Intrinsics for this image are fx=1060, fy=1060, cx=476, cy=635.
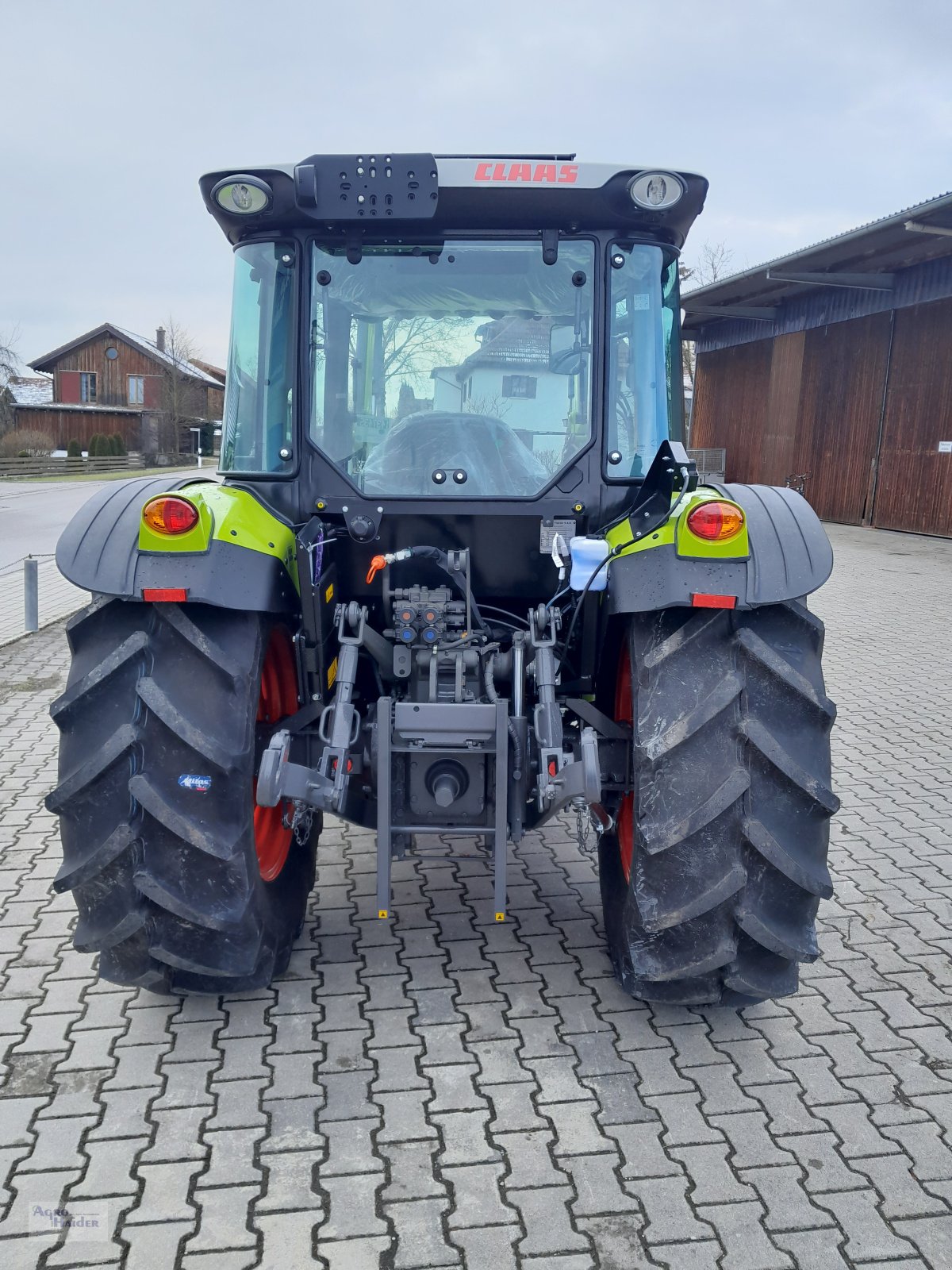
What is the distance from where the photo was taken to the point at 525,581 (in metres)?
3.66

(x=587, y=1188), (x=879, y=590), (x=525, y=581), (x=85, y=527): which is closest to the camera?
(x=587, y=1188)

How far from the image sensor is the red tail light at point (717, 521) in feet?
9.80

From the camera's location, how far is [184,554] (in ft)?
9.91

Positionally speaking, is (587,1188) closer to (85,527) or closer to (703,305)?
(85,527)

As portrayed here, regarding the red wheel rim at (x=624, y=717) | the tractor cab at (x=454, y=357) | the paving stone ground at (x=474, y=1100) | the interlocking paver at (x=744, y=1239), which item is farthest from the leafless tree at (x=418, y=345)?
the interlocking paver at (x=744, y=1239)

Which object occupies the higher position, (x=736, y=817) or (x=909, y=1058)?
(x=736, y=817)

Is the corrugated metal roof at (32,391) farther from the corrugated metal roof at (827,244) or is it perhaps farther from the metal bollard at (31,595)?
the metal bollard at (31,595)

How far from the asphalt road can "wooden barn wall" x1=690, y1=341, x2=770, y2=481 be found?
1420 cm

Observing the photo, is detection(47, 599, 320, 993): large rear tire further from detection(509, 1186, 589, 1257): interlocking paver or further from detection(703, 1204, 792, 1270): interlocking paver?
detection(703, 1204, 792, 1270): interlocking paver

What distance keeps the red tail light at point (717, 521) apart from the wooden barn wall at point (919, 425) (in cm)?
1644

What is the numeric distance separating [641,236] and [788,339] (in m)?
20.6

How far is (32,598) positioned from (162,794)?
7805mm

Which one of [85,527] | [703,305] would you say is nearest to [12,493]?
[703,305]

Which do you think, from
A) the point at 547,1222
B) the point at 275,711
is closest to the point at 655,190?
the point at 275,711
